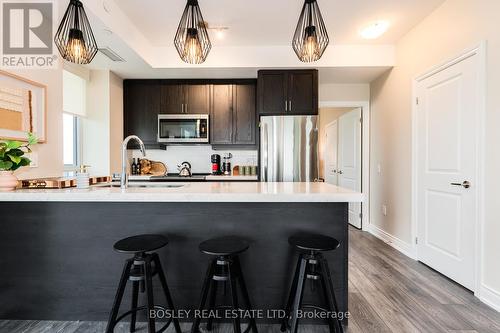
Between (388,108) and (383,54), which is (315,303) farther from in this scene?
(383,54)

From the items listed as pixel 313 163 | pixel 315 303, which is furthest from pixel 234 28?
pixel 315 303

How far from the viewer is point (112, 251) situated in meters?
1.89

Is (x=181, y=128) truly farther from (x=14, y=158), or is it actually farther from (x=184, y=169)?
(x=14, y=158)

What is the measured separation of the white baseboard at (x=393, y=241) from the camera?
10.5 ft

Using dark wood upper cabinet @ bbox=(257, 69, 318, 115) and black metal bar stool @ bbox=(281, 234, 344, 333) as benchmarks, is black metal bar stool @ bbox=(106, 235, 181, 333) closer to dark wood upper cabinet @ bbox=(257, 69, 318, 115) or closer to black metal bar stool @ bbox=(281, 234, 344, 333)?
black metal bar stool @ bbox=(281, 234, 344, 333)

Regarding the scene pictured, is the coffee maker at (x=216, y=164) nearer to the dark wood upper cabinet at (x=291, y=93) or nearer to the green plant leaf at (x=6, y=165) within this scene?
the dark wood upper cabinet at (x=291, y=93)

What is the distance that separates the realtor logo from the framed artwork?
16cm

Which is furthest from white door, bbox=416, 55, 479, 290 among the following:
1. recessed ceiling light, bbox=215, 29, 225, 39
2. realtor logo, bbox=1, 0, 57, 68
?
realtor logo, bbox=1, 0, 57, 68

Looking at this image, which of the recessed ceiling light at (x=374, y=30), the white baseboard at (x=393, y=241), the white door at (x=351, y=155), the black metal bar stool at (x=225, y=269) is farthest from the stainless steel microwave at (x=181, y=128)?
the white baseboard at (x=393, y=241)

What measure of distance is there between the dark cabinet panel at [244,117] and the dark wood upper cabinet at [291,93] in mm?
376

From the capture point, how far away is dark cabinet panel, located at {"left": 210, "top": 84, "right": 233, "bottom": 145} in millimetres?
4012

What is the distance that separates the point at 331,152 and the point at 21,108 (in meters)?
4.81

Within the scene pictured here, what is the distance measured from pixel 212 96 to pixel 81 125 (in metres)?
1.84

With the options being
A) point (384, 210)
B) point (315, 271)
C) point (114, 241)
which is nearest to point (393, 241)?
point (384, 210)
